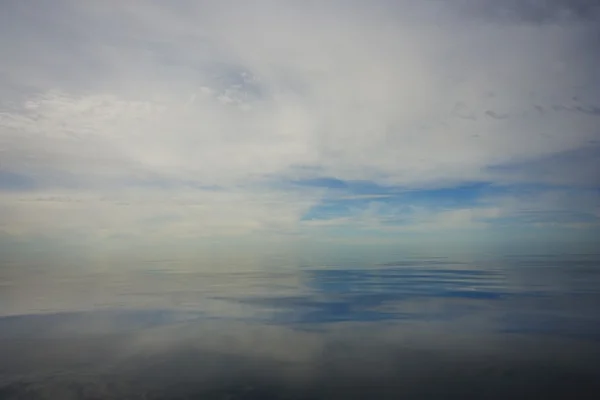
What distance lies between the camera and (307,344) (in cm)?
1523

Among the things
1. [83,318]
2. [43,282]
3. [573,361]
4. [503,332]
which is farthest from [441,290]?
[43,282]

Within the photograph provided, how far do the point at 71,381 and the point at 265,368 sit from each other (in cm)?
569

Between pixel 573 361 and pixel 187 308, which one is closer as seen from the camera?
pixel 573 361

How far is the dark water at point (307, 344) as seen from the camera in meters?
11.1

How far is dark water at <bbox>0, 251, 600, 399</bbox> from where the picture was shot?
11.1 m

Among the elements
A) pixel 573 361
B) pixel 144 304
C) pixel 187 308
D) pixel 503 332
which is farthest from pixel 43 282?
pixel 573 361

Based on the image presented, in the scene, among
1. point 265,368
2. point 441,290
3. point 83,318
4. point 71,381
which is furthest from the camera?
point 441,290

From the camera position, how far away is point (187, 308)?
23000 mm

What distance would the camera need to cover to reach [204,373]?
12.2 m

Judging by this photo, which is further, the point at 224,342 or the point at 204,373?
the point at 224,342

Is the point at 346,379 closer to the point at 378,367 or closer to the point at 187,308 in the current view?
the point at 378,367

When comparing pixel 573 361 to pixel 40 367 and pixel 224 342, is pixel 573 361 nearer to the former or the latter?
pixel 224 342

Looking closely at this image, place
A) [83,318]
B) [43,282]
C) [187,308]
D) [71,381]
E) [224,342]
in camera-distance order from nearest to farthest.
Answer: [71,381]
[224,342]
[83,318]
[187,308]
[43,282]

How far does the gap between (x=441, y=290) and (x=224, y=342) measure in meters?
18.2
